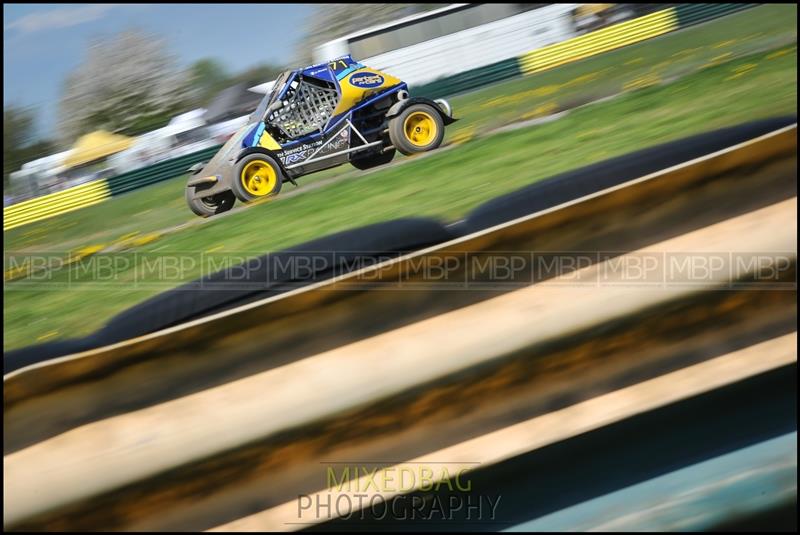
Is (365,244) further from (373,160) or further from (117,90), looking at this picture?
(117,90)

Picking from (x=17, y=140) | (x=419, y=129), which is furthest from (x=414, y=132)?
(x=17, y=140)

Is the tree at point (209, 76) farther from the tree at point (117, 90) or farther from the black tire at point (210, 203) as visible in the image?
the black tire at point (210, 203)

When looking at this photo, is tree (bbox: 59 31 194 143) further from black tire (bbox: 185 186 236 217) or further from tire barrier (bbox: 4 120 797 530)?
tire barrier (bbox: 4 120 797 530)

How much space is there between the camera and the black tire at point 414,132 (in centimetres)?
276

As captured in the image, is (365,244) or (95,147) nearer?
(365,244)

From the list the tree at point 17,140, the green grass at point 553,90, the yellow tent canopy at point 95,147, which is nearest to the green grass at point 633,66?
the green grass at point 553,90

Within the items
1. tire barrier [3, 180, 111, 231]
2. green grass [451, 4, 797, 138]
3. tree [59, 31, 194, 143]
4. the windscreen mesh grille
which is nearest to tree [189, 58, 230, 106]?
tree [59, 31, 194, 143]

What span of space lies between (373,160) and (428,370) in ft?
3.06

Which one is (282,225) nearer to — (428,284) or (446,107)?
(428,284)

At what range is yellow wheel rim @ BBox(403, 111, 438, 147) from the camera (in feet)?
9.04

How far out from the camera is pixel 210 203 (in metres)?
2.66

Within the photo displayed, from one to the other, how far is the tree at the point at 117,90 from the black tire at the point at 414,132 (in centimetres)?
85

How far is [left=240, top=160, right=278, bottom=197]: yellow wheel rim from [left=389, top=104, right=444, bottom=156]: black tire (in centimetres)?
49

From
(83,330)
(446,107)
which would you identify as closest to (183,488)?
(83,330)
